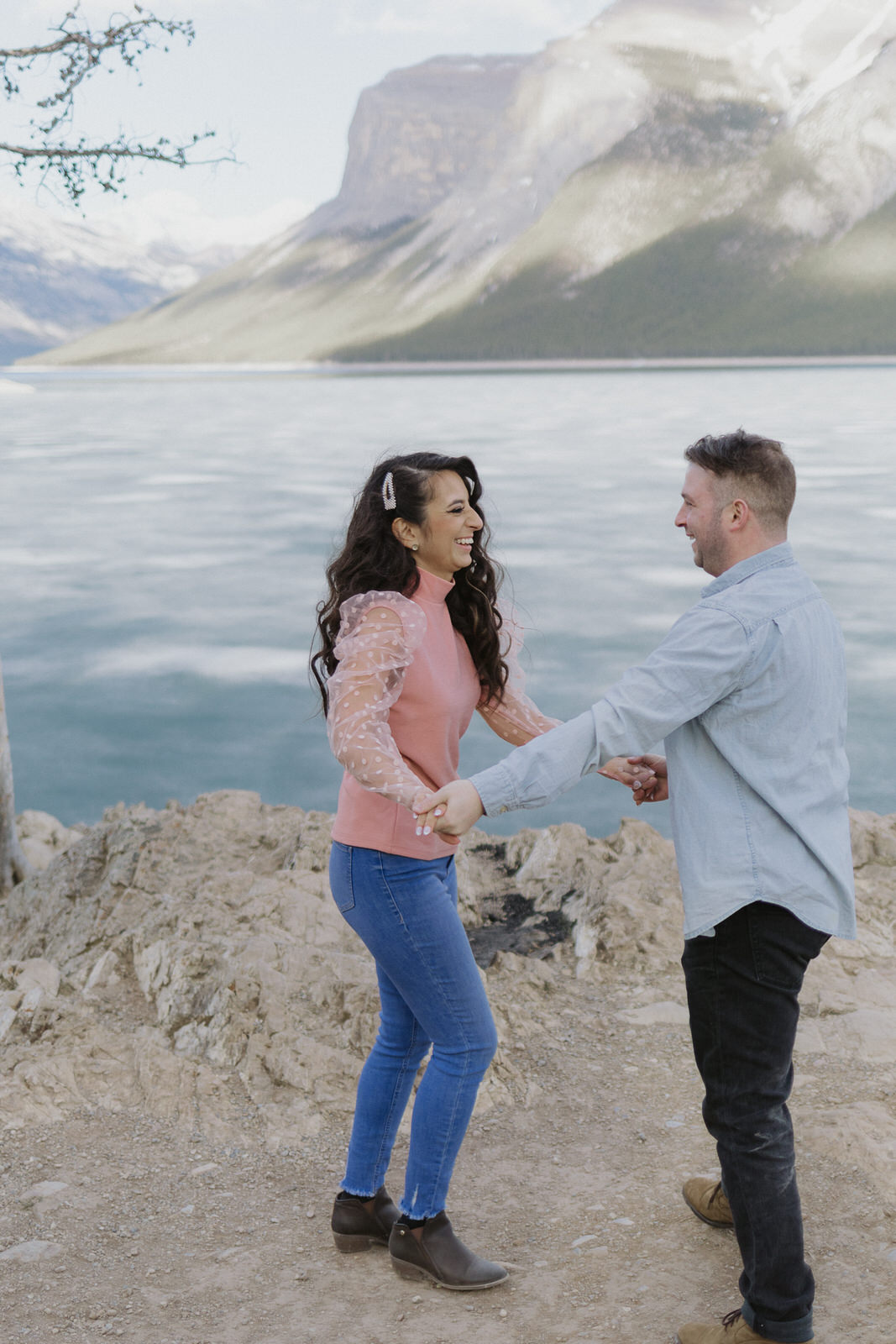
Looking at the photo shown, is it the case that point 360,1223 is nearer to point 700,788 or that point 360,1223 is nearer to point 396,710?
point 396,710

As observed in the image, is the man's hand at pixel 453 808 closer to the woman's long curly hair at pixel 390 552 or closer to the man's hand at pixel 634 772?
the woman's long curly hair at pixel 390 552

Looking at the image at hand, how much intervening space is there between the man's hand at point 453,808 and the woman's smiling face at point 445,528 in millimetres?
614

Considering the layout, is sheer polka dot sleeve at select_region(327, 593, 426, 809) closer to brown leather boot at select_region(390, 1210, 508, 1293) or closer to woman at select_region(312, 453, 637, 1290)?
woman at select_region(312, 453, 637, 1290)

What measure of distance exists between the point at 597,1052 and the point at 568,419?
52917 millimetres

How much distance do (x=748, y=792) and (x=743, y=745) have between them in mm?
97

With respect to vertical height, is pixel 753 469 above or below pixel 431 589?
above

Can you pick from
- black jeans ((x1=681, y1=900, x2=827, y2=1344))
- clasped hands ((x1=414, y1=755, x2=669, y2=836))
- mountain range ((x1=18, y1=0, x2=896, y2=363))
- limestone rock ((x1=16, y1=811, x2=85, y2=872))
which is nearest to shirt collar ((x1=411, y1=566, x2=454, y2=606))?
clasped hands ((x1=414, y1=755, x2=669, y2=836))

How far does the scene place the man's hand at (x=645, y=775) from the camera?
303 cm

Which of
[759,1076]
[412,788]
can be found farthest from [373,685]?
[759,1076]

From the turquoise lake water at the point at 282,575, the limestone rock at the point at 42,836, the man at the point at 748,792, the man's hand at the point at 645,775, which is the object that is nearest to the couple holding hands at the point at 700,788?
the man at the point at 748,792

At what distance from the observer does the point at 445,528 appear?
2883mm

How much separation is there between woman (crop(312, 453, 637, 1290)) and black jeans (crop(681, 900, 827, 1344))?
55cm

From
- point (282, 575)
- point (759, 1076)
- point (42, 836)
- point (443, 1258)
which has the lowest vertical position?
point (42, 836)

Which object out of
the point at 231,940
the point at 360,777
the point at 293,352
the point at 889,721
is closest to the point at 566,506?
the point at 889,721
